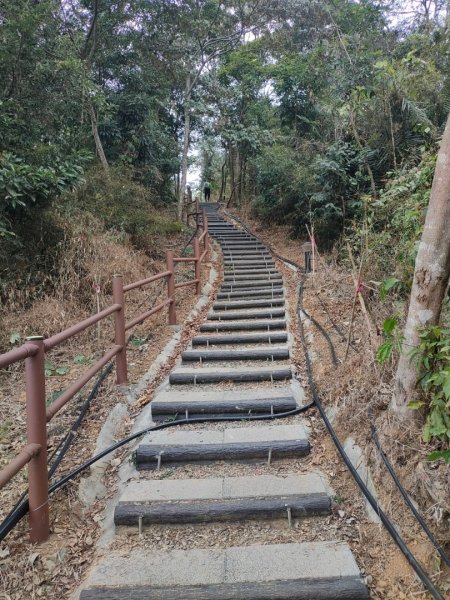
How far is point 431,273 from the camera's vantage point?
2176 mm

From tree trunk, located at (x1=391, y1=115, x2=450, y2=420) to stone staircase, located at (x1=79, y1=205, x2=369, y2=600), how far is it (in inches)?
33.0

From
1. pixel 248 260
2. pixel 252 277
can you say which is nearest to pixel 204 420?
pixel 252 277

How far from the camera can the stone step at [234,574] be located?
1801mm

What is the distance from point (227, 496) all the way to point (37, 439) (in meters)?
1.15

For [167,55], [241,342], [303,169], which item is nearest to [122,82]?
[167,55]

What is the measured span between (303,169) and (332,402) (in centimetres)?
848

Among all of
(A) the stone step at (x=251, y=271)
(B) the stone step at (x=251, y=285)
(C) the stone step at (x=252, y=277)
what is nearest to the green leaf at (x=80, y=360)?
(B) the stone step at (x=251, y=285)

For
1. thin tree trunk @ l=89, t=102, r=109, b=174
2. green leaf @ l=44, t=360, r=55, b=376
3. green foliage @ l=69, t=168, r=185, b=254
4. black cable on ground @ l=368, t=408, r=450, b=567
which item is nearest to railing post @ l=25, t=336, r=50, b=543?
black cable on ground @ l=368, t=408, r=450, b=567

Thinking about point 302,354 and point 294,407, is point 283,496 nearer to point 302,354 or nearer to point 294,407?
point 294,407

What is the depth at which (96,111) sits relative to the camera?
984cm

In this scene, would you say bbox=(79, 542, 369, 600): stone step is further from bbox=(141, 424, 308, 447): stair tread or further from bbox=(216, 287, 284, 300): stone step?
bbox=(216, 287, 284, 300): stone step

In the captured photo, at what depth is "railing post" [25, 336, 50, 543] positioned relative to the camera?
2.00 metres

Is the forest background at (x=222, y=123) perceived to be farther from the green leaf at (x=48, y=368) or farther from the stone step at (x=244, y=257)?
the stone step at (x=244, y=257)

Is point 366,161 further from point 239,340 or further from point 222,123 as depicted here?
point 222,123
